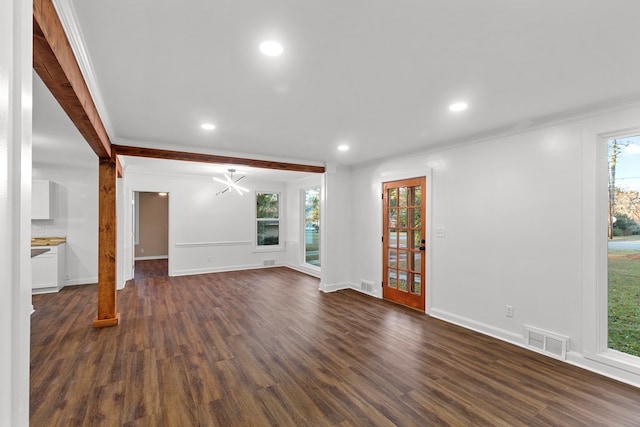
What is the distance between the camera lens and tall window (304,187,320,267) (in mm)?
7383

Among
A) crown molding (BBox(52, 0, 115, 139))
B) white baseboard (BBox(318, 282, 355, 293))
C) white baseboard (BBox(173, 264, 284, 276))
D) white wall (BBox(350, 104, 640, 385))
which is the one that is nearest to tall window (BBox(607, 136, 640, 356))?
white wall (BBox(350, 104, 640, 385))

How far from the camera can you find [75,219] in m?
6.07

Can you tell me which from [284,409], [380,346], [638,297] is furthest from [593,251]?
[284,409]

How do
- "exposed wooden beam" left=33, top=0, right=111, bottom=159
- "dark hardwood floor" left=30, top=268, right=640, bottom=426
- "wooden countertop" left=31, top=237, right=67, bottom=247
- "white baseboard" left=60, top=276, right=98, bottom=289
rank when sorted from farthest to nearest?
"white baseboard" left=60, top=276, right=98, bottom=289 → "wooden countertop" left=31, top=237, right=67, bottom=247 → "dark hardwood floor" left=30, top=268, right=640, bottom=426 → "exposed wooden beam" left=33, top=0, right=111, bottom=159

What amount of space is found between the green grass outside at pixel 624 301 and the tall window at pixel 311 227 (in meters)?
5.26

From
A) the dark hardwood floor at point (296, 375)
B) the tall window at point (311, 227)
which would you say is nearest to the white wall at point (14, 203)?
the dark hardwood floor at point (296, 375)

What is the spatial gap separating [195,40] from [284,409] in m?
2.49

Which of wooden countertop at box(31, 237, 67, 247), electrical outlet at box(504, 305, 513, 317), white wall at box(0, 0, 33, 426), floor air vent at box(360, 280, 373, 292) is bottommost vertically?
floor air vent at box(360, 280, 373, 292)

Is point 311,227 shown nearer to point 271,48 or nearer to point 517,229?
point 517,229

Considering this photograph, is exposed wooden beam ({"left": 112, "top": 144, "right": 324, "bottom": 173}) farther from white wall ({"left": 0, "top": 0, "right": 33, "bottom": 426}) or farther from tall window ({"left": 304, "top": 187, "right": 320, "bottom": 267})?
white wall ({"left": 0, "top": 0, "right": 33, "bottom": 426})

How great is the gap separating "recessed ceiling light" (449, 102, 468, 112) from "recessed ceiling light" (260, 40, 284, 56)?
5.41ft

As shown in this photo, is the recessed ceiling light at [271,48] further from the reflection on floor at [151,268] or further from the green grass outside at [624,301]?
the reflection on floor at [151,268]

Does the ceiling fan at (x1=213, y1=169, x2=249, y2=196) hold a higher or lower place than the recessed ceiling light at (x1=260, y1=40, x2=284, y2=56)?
lower

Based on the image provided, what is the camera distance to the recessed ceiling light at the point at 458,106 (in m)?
2.69
